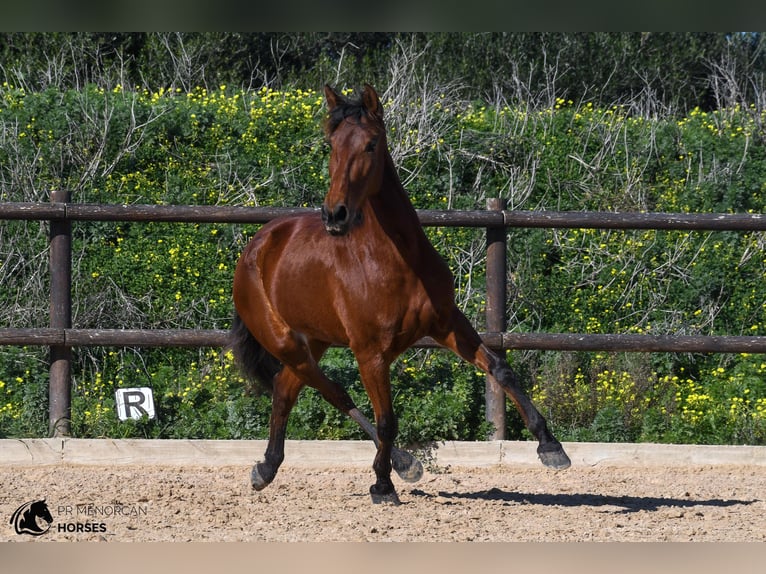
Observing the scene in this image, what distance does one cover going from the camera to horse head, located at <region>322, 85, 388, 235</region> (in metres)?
3.96

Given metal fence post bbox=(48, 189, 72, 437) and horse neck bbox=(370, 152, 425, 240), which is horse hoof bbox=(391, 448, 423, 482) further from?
metal fence post bbox=(48, 189, 72, 437)

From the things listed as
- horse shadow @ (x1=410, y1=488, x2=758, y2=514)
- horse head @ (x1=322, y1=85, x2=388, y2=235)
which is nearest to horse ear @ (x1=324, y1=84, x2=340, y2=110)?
horse head @ (x1=322, y1=85, x2=388, y2=235)

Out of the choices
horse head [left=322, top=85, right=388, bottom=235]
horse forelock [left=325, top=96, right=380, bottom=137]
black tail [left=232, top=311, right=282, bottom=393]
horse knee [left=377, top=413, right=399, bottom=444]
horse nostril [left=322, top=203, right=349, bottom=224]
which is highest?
horse forelock [left=325, top=96, right=380, bottom=137]

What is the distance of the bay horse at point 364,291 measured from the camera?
13.9 feet

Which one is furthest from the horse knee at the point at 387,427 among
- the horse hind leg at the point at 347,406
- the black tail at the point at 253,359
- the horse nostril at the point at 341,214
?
the horse nostril at the point at 341,214

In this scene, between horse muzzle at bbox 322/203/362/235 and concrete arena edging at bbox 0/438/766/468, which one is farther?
concrete arena edging at bbox 0/438/766/468

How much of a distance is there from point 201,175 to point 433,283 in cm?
484

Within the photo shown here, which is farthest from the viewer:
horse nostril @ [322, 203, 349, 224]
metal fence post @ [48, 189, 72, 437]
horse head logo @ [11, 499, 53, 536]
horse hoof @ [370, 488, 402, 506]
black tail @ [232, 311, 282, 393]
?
metal fence post @ [48, 189, 72, 437]

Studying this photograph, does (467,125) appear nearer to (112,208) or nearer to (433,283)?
(112,208)

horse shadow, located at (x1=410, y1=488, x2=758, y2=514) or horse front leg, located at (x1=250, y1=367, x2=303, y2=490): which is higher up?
horse front leg, located at (x1=250, y1=367, x2=303, y2=490)

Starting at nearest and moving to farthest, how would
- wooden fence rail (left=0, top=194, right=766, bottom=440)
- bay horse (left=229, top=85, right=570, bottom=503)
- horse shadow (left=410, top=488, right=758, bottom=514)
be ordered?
1. bay horse (left=229, top=85, right=570, bottom=503)
2. horse shadow (left=410, top=488, right=758, bottom=514)
3. wooden fence rail (left=0, top=194, right=766, bottom=440)

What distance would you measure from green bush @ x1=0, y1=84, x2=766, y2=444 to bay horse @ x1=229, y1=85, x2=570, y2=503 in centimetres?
132

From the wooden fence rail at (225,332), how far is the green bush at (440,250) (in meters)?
0.42

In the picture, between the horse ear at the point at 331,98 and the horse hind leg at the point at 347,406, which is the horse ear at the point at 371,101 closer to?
the horse ear at the point at 331,98
